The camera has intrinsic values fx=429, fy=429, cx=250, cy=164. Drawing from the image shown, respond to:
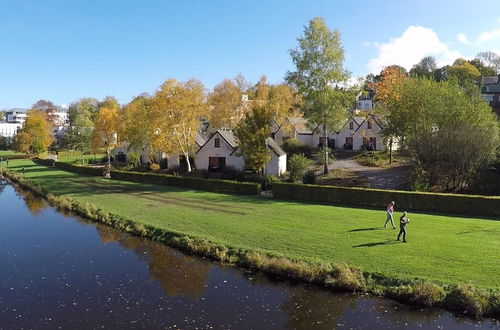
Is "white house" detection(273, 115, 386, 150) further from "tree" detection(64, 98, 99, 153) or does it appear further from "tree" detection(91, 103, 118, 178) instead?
"tree" detection(64, 98, 99, 153)

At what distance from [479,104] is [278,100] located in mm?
40843

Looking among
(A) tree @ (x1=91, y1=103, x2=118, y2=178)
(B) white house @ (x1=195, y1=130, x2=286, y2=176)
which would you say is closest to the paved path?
(B) white house @ (x1=195, y1=130, x2=286, y2=176)

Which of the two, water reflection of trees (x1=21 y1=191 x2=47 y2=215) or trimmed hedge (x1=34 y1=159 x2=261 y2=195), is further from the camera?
trimmed hedge (x1=34 y1=159 x2=261 y2=195)

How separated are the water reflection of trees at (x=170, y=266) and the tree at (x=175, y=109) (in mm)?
24663

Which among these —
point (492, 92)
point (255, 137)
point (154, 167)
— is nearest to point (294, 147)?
point (154, 167)

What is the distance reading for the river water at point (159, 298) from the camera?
16422 mm

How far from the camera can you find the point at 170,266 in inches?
917

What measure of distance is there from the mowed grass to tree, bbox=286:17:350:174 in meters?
13.0

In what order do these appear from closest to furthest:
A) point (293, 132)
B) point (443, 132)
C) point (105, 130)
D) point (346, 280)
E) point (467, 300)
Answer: point (467, 300)
point (346, 280)
point (443, 132)
point (105, 130)
point (293, 132)

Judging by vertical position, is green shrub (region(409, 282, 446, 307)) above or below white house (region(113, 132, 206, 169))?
below

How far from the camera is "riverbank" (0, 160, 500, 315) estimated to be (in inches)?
751

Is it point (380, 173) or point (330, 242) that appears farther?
point (380, 173)

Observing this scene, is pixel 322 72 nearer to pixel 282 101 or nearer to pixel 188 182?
pixel 188 182

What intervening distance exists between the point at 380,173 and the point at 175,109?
25470mm
